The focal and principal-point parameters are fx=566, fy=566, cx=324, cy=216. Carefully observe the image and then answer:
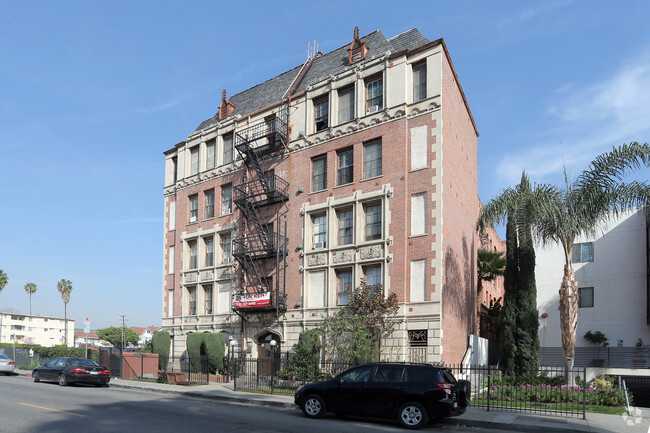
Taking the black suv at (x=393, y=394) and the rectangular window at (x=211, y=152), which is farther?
the rectangular window at (x=211, y=152)

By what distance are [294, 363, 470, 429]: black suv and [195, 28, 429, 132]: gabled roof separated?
58.6ft

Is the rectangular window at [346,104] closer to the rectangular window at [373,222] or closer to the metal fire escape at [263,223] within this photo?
the metal fire escape at [263,223]

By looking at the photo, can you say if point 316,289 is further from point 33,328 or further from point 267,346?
point 33,328

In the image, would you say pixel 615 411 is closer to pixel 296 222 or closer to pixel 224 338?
pixel 296 222

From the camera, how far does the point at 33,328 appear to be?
415 feet

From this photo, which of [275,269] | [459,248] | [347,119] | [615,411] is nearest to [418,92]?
[347,119]

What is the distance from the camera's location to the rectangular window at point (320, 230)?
95.2ft

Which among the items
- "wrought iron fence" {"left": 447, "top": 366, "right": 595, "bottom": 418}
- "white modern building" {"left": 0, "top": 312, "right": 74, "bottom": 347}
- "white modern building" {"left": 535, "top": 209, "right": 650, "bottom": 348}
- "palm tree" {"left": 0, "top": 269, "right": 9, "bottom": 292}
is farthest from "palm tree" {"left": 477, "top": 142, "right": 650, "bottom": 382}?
"white modern building" {"left": 0, "top": 312, "right": 74, "bottom": 347}

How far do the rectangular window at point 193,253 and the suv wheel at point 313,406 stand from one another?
22.2m

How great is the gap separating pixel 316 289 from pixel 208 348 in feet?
23.9

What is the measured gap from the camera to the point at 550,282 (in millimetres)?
38875

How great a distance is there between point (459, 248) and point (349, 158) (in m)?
7.11

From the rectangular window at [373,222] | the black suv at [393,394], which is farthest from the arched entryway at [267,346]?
the black suv at [393,394]

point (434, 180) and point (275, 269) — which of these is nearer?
point (434, 180)
